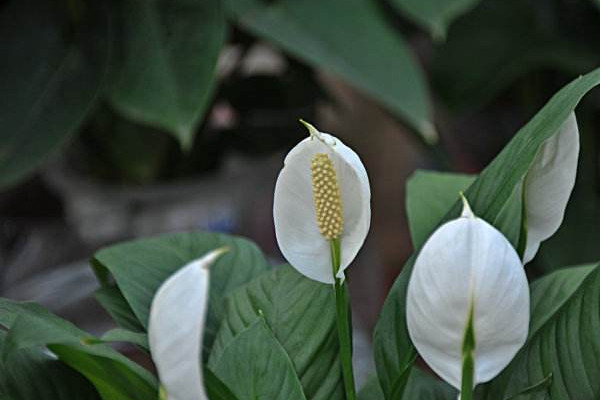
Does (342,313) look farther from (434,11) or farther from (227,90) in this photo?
(227,90)

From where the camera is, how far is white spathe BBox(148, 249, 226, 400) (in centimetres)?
26

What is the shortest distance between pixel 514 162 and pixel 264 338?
11 centimetres

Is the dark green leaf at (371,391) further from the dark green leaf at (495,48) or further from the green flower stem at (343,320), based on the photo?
the dark green leaf at (495,48)

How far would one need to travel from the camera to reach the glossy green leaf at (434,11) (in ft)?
2.57

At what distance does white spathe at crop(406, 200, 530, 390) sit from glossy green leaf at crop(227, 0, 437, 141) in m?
0.50

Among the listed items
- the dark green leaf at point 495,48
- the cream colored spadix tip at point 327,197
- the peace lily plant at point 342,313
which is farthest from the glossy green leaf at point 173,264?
the dark green leaf at point 495,48

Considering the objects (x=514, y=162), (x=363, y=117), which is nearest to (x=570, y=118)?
(x=514, y=162)

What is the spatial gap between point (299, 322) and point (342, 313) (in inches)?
1.9

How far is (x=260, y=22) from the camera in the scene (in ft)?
2.68

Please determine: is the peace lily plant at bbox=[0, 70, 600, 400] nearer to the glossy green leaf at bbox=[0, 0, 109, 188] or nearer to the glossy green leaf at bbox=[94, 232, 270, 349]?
the glossy green leaf at bbox=[94, 232, 270, 349]

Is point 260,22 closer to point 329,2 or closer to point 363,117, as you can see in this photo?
point 329,2

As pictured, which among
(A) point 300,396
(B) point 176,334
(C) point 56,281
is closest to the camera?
(B) point 176,334

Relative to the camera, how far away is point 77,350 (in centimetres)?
33

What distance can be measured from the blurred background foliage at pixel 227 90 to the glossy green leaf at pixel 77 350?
1.34 feet
